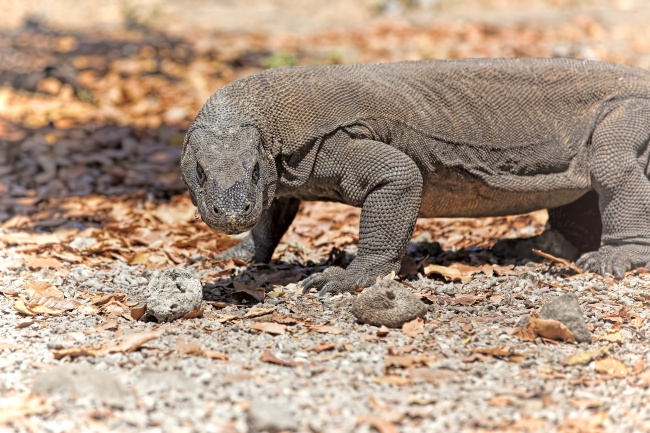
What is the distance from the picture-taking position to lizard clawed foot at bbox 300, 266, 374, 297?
571cm

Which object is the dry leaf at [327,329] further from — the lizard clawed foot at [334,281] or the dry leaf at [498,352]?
the dry leaf at [498,352]

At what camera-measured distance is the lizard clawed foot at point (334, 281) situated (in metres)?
5.71

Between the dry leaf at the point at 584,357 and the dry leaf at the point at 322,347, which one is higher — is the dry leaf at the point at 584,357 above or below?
above

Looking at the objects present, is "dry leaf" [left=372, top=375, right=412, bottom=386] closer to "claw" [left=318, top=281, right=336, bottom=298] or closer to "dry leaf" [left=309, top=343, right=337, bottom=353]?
"dry leaf" [left=309, top=343, right=337, bottom=353]

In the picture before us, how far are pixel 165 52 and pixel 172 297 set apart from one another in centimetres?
924

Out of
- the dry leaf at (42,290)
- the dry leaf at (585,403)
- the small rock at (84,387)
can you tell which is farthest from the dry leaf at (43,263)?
the dry leaf at (585,403)

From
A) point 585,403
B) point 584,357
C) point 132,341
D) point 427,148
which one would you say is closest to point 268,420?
point 132,341

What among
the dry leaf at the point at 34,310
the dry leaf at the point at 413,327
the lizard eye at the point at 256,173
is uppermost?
the lizard eye at the point at 256,173

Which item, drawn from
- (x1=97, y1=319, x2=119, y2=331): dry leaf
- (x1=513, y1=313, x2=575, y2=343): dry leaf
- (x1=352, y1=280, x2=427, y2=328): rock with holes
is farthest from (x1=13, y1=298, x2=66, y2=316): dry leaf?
(x1=513, y1=313, x2=575, y2=343): dry leaf

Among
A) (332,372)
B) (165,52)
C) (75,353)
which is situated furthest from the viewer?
(165,52)

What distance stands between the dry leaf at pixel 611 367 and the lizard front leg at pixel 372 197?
1644 mm

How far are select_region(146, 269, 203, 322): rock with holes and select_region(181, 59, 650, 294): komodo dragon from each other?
43cm

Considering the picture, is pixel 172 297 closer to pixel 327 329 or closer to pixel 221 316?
pixel 221 316

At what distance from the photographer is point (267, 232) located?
691 centimetres
